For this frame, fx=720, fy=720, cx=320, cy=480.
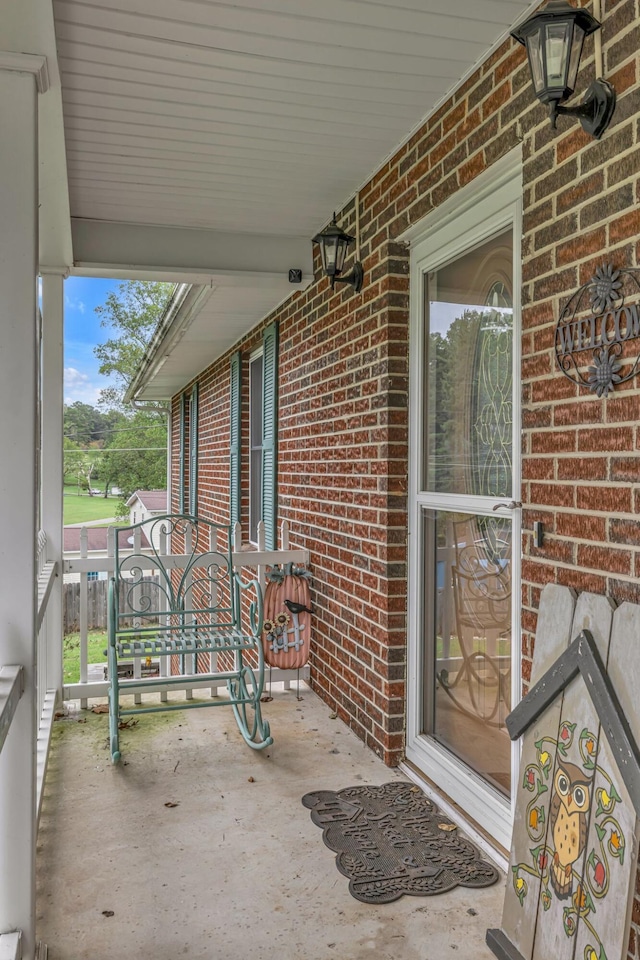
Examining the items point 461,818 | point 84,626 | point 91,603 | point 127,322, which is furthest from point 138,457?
point 461,818

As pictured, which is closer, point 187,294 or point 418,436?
point 418,436

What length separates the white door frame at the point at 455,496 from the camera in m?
2.35

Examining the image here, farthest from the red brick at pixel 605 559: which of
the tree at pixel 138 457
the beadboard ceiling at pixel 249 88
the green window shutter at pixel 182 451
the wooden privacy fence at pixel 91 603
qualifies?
the tree at pixel 138 457

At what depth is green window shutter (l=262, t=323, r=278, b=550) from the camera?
5.33m

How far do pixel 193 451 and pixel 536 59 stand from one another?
826cm

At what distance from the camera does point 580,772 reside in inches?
68.4

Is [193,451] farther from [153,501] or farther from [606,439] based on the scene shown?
[606,439]

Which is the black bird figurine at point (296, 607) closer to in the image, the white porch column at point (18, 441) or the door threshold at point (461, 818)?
the door threshold at point (461, 818)

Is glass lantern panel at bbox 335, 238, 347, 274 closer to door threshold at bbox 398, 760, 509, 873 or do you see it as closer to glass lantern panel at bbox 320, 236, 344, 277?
glass lantern panel at bbox 320, 236, 344, 277

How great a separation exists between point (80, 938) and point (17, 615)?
0.97 m

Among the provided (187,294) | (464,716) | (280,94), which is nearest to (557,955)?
(464,716)

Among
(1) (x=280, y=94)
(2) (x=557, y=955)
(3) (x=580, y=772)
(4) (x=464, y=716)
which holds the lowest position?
(2) (x=557, y=955)

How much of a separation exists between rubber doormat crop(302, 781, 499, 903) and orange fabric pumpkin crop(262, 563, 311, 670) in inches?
51.4

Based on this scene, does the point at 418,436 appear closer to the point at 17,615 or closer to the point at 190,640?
the point at 190,640
